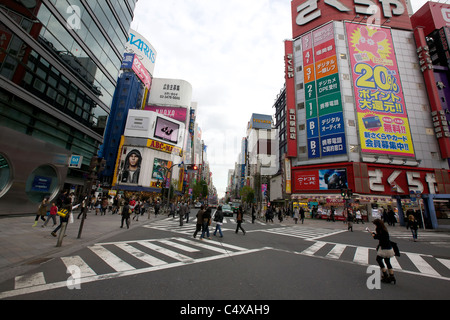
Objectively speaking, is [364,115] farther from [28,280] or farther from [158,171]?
[158,171]

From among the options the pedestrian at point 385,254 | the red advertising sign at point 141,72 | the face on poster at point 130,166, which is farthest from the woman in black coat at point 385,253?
the red advertising sign at point 141,72

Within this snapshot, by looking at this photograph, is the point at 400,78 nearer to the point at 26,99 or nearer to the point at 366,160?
the point at 366,160

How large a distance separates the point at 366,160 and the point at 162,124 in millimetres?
53702

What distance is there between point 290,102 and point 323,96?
19.8 feet

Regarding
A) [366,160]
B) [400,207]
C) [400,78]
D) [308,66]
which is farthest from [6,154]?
[400,78]

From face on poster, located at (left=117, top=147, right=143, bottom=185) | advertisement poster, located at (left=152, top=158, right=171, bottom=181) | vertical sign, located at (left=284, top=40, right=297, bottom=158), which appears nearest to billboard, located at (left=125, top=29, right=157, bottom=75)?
face on poster, located at (left=117, top=147, right=143, bottom=185)

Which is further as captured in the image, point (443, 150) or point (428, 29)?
→ point (428, 29)

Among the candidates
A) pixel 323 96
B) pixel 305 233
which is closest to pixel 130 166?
pixel 323 96

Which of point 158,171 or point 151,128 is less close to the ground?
point 151,128

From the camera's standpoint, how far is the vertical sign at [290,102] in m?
36.8

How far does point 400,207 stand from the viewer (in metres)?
22.0

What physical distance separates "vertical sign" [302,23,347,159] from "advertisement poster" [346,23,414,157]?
316cm

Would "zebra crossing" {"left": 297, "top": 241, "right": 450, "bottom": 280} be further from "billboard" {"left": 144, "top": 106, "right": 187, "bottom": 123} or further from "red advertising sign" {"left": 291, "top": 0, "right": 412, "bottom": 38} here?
"billboard" {"left": 144, "top": 106, "right": 187, "bottom": 123}

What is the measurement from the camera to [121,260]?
614 centimetres
